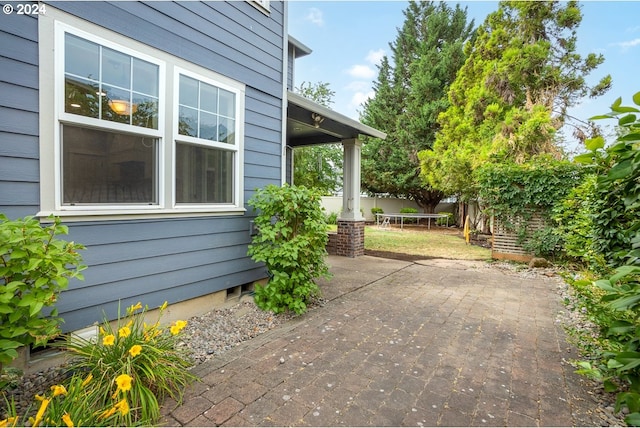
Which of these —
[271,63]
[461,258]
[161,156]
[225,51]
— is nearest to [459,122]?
[461,258]

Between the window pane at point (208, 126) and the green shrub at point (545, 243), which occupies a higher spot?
the window pane at point (208, 126)

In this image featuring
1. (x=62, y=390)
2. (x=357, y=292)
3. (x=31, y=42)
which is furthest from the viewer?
(x=357, y=292)

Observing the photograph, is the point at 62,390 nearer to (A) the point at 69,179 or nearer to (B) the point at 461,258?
(A) the point at 69,179

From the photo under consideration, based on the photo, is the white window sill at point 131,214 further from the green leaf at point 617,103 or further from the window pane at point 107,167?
Result: the green leaf at point 617,103

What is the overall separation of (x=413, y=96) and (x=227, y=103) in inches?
676

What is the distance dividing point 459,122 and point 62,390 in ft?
A: 45.4

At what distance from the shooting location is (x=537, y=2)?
1039cm

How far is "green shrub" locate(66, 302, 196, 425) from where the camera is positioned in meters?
1.96

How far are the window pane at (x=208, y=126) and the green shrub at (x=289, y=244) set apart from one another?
32.8 inches

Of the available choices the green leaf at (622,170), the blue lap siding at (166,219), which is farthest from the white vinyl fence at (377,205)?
the green leaf at (622,170)

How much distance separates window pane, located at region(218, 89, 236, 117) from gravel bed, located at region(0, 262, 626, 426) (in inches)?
91.8

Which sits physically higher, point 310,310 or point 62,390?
point 62,390

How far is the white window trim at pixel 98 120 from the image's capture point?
240 cm

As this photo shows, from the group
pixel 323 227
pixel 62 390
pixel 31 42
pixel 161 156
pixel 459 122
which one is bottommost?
pixel 62 390
